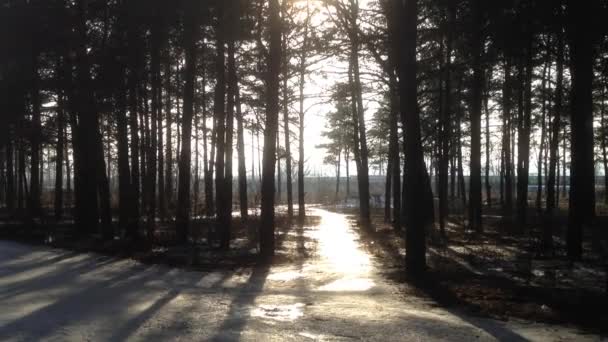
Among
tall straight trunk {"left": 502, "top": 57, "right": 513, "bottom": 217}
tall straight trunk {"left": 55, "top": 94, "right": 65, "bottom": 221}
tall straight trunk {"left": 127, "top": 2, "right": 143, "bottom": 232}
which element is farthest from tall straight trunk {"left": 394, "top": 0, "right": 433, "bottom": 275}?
tall straight trunk {"left": 55, "top": 94, "right": 65, "bottom": 221}

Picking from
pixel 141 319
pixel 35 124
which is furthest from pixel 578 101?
pixel 35 124

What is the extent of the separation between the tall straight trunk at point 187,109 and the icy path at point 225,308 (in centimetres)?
430

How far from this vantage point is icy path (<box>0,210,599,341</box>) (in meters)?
7.34

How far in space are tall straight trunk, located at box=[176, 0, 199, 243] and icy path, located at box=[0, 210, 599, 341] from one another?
14.1 ft

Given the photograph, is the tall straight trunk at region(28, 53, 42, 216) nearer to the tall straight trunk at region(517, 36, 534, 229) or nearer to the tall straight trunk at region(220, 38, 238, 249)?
the tall straight trunk at region(220, 38, 238, 249)

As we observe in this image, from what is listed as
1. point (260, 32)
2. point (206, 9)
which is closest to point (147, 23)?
point (206, 9)

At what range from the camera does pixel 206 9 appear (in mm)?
16828

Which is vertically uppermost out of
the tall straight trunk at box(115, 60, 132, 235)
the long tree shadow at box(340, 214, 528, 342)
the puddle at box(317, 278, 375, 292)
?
the tall straight trunk at box(115, 60, 132, 235)

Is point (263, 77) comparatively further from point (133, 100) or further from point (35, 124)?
point (35, 124)

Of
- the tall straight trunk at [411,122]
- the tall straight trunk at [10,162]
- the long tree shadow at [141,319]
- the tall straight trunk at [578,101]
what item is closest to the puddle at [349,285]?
the tall straight trunk at [411,122]

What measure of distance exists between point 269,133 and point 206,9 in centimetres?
428

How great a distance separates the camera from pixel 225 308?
9000mm

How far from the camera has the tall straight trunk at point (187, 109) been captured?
17188mm

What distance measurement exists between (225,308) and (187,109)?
10124 millimetres
